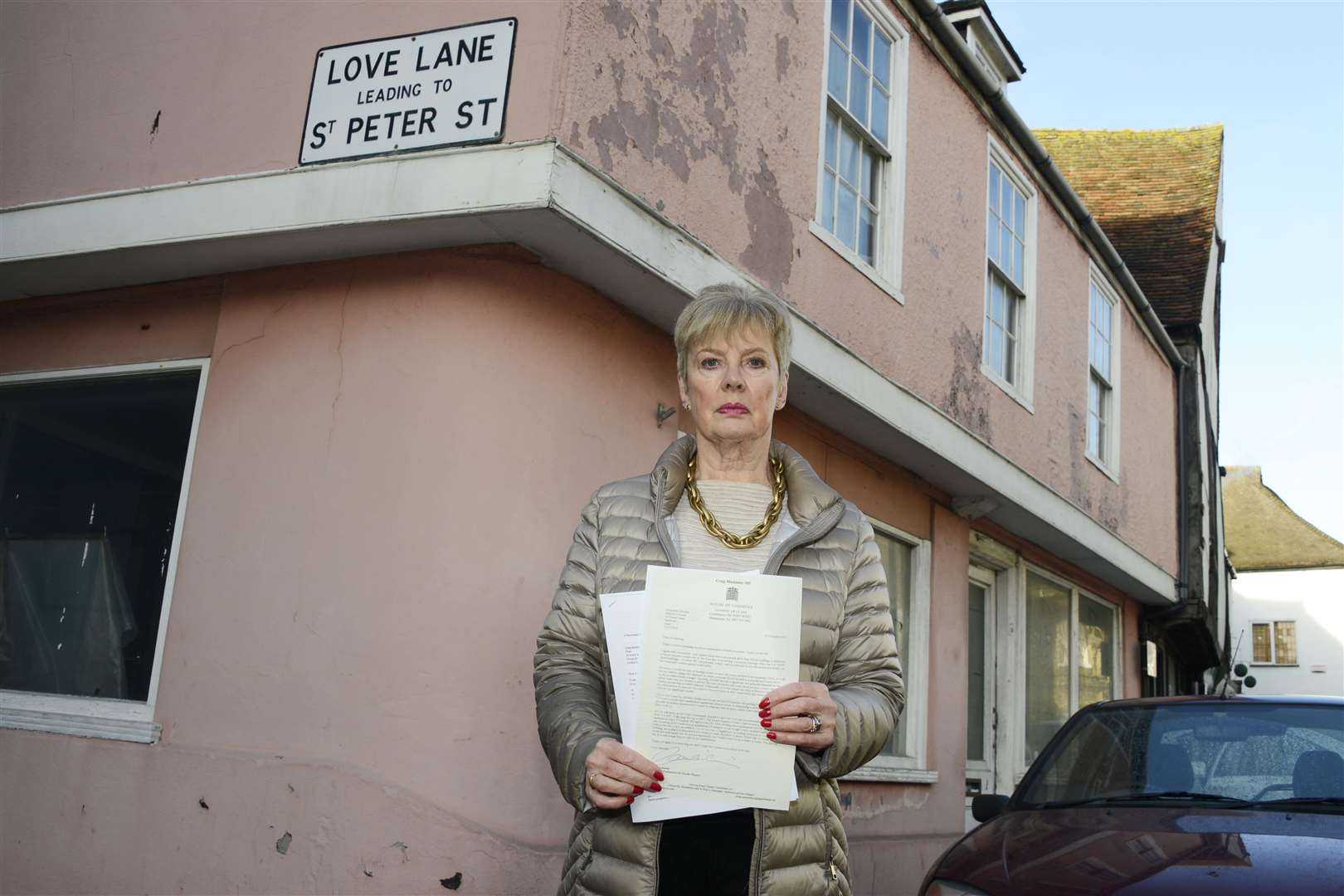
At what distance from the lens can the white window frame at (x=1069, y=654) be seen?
10719mm

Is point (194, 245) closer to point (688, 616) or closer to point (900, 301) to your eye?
point (688, 616)

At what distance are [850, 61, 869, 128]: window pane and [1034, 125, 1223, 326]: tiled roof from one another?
30.6 feet

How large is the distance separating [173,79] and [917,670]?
6013 mm

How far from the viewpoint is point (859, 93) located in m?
8.02

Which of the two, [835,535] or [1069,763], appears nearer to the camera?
[835,535]

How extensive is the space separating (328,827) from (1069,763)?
121 inches

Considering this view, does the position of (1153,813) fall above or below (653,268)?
below

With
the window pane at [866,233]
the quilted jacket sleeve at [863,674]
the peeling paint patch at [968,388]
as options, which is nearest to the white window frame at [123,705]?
the quilted jacket sleeve at [863,674]

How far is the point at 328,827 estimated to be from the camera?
4734 mm

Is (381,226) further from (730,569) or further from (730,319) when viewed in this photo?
(730,569)

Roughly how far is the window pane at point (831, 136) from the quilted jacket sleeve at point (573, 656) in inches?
205

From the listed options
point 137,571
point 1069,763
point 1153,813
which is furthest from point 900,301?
point 137,571

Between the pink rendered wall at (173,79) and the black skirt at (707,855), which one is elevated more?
the pink rendered wall at (173,79)
